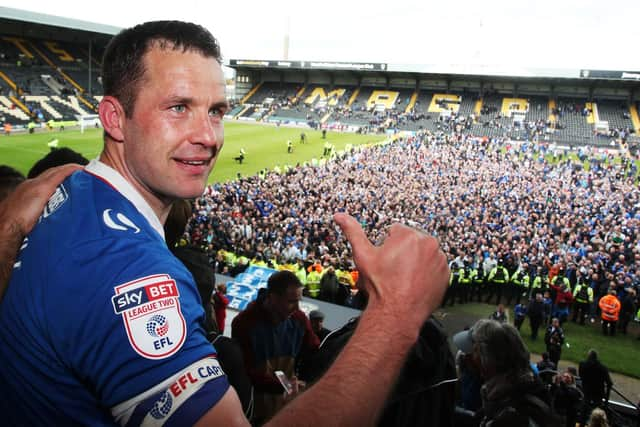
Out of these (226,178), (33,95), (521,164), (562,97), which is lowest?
(226,178)

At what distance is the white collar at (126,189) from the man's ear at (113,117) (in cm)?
11

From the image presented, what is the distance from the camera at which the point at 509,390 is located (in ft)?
8.30

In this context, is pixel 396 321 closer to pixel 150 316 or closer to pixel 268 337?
pixel 150 316

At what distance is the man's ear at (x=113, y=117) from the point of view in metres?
1.37

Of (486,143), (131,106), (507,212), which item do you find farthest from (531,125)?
A: (131,106)

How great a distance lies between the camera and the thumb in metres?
1.04

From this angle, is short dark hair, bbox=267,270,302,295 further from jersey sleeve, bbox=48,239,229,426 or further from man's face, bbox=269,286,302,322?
jersey sleeve, bbox=48,239,229,426

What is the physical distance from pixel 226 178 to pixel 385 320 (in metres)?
27.2

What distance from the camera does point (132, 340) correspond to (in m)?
0.91

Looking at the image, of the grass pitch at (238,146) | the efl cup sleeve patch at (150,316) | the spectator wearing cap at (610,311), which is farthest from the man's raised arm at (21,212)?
the grass pitch at (238,146)

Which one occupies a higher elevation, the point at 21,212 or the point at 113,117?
the point at 113,117

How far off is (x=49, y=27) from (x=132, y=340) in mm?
57219

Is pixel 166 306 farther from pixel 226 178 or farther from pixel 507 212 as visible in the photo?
pixel 226 178

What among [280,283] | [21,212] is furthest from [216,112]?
[280,283]
